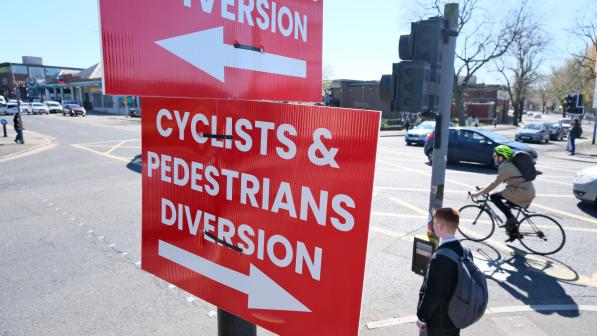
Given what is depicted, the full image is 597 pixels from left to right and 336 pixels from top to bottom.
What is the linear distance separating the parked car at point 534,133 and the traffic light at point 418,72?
82.6ft

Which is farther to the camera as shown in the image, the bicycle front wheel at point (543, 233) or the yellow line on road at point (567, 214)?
the yellow line on road at point (567, 214)

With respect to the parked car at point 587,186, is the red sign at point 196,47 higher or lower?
higher

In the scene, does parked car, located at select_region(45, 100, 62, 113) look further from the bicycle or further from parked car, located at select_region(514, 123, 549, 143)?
the bicycle

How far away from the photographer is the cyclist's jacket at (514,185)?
5.61 meters

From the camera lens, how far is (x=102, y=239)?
20.3 feet

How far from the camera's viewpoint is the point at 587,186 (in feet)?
26.8

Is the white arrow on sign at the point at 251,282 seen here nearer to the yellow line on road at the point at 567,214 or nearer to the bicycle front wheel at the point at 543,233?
the bicycle front wheel at the point at 543,233

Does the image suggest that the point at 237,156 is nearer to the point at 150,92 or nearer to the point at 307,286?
the point at 150,92

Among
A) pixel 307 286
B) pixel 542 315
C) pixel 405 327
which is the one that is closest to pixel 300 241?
pixel 307 286

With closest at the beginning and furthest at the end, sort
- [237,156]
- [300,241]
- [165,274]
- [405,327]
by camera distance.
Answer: [300,241] < [237,156] < [165,274] < [405,327]

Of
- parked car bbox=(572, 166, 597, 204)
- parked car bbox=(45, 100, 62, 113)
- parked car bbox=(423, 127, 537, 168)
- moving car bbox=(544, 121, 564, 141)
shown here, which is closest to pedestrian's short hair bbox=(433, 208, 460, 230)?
parked car bbox=(572, 166, 597, 204)

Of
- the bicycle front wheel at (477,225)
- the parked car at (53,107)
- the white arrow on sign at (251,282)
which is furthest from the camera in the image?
the parked car at (53,107)

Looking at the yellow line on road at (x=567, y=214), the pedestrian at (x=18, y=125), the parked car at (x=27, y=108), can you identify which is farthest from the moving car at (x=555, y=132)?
the parked car at (x=27, y=108)

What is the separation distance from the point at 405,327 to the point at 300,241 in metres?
3.03
